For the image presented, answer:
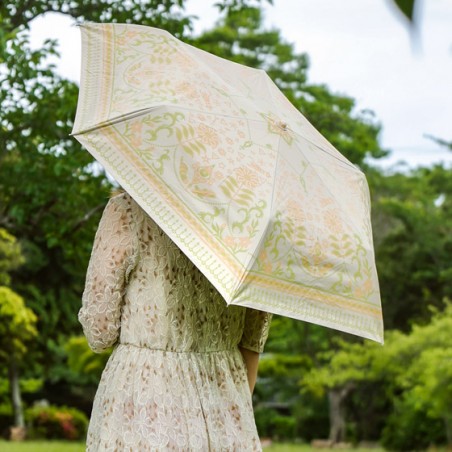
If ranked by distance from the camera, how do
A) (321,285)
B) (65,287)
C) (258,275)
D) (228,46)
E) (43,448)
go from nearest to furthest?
1. (258,275)
2. (321,285)
3. (43,448)
4. (65,287)
5. (228,46)

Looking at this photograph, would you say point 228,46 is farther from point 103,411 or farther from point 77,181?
point 103,411

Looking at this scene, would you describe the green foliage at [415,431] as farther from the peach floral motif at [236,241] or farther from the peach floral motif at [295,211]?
the peach floral motif at [236,241]

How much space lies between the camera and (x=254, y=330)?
111 inches

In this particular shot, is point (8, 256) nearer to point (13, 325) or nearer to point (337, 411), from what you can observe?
point (13, 325)

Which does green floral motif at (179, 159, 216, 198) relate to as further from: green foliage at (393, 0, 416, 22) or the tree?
the tree

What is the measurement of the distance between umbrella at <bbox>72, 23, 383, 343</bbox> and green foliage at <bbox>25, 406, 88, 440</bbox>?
64.4 ft

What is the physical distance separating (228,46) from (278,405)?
1102 centimetres

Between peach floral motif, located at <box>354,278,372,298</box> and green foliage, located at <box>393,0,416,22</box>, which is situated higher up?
peach floral motif, located at <box>354,278,372,298</box>

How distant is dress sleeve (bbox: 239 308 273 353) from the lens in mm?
2820

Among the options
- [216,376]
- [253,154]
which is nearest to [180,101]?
[253,154]

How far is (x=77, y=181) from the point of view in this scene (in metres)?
6.10

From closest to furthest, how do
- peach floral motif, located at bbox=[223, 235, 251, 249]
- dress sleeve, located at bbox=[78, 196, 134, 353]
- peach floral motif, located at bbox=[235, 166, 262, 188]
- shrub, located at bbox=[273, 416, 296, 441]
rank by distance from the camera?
peach floral motif, located at bbox=[223, 235, 251, 249] < peach floral motif, located at bbox=[235, 166, 262, 188] < dress sleeve, located at bbox=[78, 196, 134, 353] < shrub, located at bbox=[273, 416, 296, 441]

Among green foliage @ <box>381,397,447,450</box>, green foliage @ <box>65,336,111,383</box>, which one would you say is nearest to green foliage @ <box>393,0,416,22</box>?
green foliage @ <box>65,336,111,383</box>

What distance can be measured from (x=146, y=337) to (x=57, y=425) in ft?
64.6
